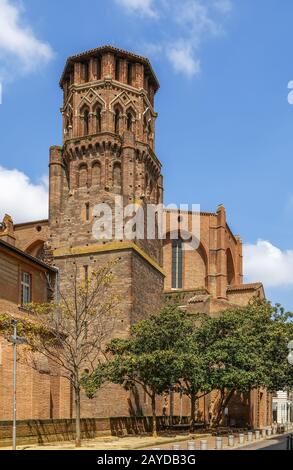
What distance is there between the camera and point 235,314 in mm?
47562

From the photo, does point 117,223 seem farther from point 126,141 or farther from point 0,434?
point 0,434

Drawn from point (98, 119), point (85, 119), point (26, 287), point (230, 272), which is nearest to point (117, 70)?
point (98, 119)

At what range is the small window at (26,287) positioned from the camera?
39.7 m

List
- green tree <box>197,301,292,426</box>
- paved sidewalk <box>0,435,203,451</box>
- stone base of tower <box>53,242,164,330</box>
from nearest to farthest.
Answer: paved sidewalk <box>0,435,203,451</box>, green tree <box>197,301,292,426</box>, stone base of tower <box>53,242,164,330</box>

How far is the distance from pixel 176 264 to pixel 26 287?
3578 centimetres

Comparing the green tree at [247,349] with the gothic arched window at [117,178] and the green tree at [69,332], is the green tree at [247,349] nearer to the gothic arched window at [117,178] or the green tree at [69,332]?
the green tree at [69,332]

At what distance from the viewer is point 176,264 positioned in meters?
74.2

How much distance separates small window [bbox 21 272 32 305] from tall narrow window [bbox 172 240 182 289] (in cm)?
3443

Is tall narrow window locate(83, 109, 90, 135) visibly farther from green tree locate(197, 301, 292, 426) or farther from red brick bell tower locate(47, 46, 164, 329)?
green tree locate(197, 301, 292, 426)

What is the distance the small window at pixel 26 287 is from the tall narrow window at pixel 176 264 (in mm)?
34425

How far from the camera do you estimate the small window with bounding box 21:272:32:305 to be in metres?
39.7

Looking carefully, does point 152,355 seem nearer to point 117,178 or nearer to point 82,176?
point 117,178

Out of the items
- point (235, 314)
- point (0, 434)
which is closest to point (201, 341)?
point (235, 314)

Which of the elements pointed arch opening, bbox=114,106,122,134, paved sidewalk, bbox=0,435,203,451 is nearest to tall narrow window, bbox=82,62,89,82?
pointed arch opening, bbox=114,106,122,134
